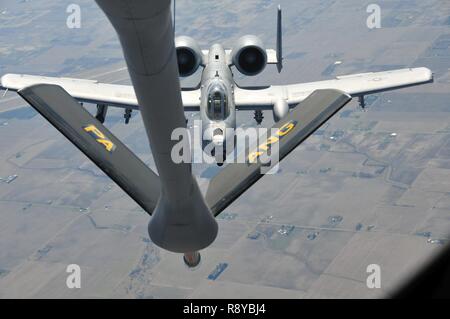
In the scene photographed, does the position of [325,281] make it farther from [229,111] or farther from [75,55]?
[75,55]

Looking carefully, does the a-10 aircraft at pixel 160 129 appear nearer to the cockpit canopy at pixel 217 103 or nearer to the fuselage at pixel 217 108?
the fuselage at pixel 217 108

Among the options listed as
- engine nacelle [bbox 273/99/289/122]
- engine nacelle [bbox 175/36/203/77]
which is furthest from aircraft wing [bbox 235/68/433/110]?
engine nacelle [bbox 175/36/203/77]

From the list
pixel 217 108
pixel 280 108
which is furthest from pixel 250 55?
pixel 217 108

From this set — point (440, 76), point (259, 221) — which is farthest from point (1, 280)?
point (440, 76)

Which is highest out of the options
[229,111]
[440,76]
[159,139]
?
[159,139]

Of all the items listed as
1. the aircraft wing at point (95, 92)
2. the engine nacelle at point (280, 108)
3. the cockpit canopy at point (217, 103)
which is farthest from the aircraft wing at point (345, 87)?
the aircraft wing at point (95, 92)

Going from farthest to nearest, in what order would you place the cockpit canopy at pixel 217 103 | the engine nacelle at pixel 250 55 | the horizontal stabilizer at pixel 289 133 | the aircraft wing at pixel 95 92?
1. the aircraft wing at pixel 95 92
2. the engine nacelle at pixel 250 55
3. the cockpit canopy at pixel 217 103
4. the horizontal stabilizer at pixel 289 133
